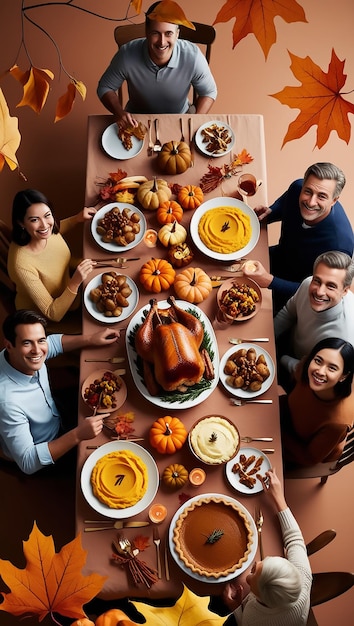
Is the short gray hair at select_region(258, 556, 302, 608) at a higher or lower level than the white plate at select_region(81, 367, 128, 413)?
lower

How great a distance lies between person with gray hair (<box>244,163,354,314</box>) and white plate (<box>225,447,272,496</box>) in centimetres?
76

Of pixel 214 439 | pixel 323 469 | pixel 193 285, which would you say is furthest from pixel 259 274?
pixel 323 469

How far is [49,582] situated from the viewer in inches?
57.7

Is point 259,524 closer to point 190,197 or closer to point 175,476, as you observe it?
point 175,476

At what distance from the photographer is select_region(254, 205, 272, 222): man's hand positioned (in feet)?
9.29

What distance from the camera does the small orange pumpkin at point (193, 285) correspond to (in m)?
2.62

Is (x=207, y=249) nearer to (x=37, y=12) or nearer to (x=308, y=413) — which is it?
(x=308, y=413)

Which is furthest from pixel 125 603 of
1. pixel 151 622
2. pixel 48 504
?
pixel 151 622

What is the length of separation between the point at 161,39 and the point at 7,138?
1698 millimetres

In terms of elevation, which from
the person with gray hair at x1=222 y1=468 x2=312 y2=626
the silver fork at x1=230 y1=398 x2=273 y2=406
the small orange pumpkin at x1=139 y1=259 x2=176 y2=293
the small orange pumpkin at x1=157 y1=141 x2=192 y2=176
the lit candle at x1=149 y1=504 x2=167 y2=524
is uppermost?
the small orange pumpkin at x1=157 y1=141 x2=192 y2=176

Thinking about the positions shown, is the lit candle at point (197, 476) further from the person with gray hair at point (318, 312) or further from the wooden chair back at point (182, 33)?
the wooden chair back at point (182, 33)

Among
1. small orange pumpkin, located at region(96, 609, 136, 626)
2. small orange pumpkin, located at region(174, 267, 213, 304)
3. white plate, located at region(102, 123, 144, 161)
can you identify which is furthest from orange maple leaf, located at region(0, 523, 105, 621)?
white plate, located at region(102, 123, 144, 161)

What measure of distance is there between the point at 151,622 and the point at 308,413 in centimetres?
127

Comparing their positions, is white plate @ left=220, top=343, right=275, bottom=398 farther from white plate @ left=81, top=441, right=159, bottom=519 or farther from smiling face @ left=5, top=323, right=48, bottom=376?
smiling face @ left=5, top=323, right=48, bottom=376
